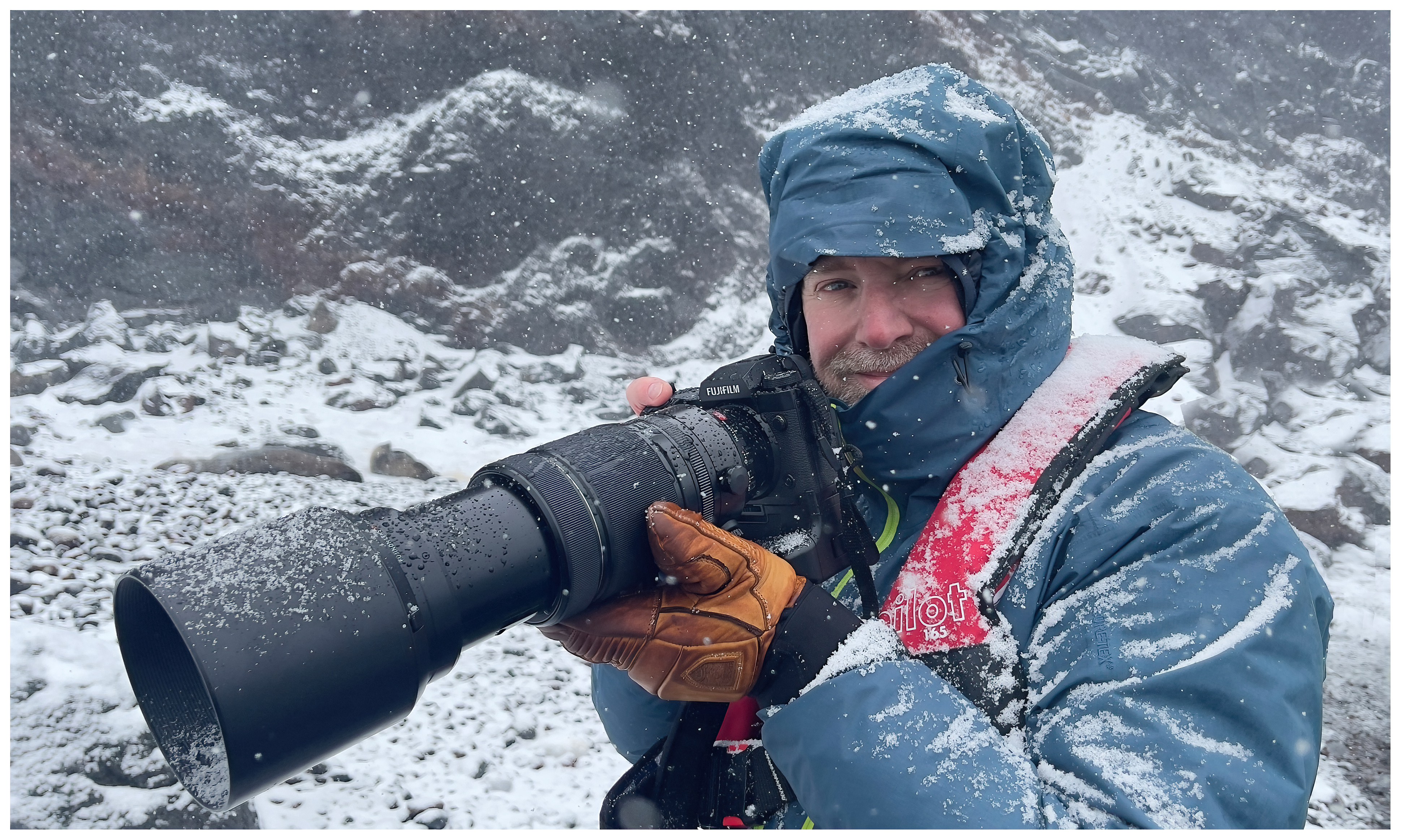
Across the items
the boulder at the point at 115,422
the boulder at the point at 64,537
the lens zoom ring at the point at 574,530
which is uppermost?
the lens zoom ring at the point at 574,530

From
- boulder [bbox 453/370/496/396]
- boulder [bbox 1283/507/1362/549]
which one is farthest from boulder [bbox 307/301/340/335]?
boulder [bbox 1283/507/1362/549]

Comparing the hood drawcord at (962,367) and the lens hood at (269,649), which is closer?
the lens hood at (269,649)

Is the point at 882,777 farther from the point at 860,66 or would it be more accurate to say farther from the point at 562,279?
the point at 860,66

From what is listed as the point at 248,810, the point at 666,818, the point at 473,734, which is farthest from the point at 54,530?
the point at 666,818

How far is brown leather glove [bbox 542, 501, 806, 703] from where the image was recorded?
105 centimetres

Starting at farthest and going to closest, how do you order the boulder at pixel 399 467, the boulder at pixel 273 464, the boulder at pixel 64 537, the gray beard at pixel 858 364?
the boulder at pixel 399 467 → the boulder at pixel 273 464 → the boulder at pixel 64 537 → the gray beard at pixel 858 364

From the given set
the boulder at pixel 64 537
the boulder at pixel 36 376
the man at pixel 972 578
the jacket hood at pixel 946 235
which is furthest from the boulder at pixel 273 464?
the jacket hood at pixel 946 235

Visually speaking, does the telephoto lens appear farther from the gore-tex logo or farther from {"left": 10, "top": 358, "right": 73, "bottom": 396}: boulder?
{"left": 10, "top": 358, "right": 73, "bottom": 396}: boulder

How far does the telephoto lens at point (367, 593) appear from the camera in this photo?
0.78 m

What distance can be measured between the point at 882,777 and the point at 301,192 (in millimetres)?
9061

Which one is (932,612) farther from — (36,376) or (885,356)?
(36,376)

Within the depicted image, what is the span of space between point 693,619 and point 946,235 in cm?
73

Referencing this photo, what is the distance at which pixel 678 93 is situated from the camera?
9641mm

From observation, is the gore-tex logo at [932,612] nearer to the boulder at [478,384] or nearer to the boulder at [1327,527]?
the boulder at [478,384]
